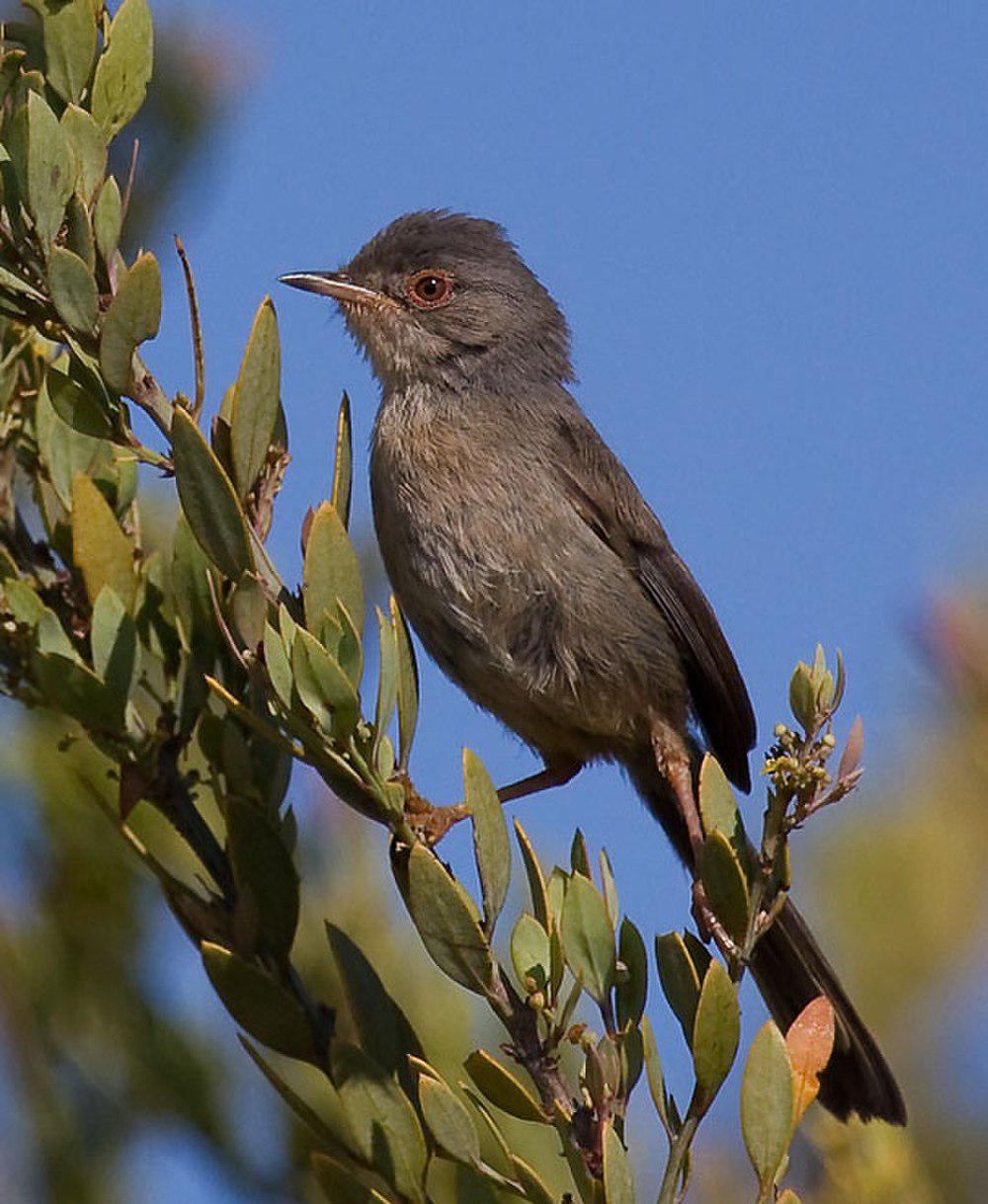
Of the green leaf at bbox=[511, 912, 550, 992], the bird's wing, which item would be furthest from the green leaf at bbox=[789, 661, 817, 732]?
the bird's wing

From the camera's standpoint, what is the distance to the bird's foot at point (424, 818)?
2276 mm

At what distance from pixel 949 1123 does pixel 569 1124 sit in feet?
2.12

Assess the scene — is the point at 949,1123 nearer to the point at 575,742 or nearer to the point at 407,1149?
the point at 407,1149

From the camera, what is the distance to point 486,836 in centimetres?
199

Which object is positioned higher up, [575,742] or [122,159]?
[122,159]

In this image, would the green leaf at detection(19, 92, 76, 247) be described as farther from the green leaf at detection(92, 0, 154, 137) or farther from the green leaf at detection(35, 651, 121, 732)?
the green leaf at detection(35, 651, 121, 732)

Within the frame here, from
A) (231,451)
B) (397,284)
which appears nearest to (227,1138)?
(231,451)

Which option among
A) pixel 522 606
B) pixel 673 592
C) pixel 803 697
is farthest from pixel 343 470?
pixel 673 592

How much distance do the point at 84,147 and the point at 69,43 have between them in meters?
0.19

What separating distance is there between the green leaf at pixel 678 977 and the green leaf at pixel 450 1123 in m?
0.28

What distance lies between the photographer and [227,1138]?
2.05 meters

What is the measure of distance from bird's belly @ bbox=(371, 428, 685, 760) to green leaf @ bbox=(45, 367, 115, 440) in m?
1.77

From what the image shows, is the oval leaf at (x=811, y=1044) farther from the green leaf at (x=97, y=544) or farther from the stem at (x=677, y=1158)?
the green leaf at (x=97, y=544)

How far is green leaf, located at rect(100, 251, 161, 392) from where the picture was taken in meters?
2.01
